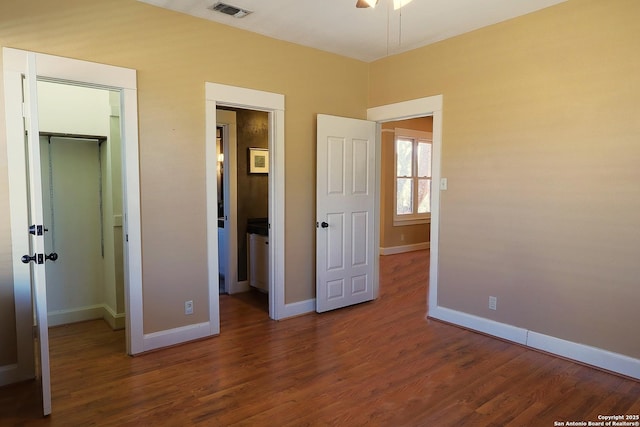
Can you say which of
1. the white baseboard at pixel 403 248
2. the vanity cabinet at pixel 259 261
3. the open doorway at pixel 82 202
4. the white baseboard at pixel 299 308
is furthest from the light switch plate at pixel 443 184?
the white baseboard at pixel 403 248

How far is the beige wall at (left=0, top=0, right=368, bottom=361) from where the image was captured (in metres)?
2.59

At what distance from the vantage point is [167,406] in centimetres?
235

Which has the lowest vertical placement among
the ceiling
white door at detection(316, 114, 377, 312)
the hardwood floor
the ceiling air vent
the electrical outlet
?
the hardwood floor

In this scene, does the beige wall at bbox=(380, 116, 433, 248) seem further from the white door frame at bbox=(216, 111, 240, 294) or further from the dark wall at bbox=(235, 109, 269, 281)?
the white door frame at bbox=(216, 111, 240, 294)

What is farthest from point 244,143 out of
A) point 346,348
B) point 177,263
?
point 346,348

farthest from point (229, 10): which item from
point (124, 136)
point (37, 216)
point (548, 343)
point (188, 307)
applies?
point (548, 343)

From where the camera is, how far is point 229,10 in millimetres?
3109

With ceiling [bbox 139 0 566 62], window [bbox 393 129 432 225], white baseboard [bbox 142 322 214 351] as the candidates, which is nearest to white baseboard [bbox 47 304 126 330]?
white baseboard [bbox 142 322 214 351]

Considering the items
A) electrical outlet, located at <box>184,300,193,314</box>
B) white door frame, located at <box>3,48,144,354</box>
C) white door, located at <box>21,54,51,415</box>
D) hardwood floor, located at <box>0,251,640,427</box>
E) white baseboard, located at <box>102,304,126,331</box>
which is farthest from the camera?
white baseboard, located at <box>102,304,126,331</box>

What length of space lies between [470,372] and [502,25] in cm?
280

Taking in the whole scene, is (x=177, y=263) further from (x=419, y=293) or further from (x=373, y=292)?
(x=419, y=293)

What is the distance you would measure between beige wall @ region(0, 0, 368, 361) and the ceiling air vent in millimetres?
223

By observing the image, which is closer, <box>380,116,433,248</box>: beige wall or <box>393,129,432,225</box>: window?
<box>380,116,433,248</box>: beige wall

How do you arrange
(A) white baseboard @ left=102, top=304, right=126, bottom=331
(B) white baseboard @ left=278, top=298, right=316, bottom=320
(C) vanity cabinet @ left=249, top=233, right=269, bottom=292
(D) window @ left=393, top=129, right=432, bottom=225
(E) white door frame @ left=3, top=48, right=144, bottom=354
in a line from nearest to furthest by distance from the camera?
(E) white door frame @ left=3, top=48, right=144, bottom=354 → (A) white baseboard @ left=102, top=304, right=126, bottom=331 → (B) white baseboard @ left=278, top=298, right=316, bottom=320 → (C) vanity cabinet @ left=249, top=233, right=269, bottom=292 → (D) window @ left=393, top=129, right=432, bottom=225
